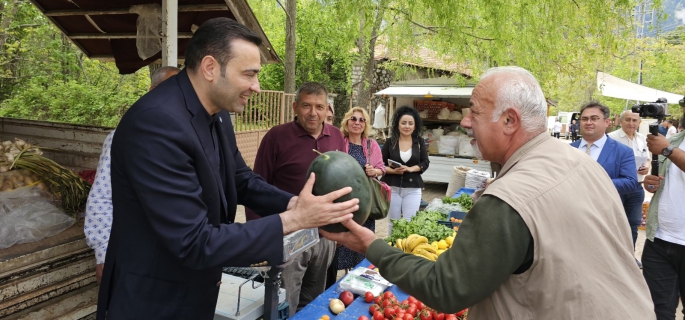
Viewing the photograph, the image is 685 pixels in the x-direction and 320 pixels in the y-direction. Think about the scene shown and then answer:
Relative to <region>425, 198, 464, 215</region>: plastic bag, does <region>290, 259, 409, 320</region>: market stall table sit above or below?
below

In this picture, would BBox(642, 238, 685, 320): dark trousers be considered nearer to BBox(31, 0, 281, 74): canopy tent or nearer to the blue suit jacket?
the blue suit jacket

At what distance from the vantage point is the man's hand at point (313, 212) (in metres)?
1.92

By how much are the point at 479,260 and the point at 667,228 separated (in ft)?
10.9

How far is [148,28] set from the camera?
4.41 m

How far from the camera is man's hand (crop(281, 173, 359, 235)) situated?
192cm

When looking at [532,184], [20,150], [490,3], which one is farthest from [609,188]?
[490,3]

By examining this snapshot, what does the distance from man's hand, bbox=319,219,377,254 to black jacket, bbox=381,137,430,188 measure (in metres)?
4.63


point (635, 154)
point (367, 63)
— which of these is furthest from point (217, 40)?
point (367, 63)

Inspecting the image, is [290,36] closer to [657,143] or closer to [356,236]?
[657,143]

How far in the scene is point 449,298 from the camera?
1.63 meters

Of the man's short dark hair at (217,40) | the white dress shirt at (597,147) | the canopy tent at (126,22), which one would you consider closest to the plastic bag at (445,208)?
the white dress shirt at (597,147)

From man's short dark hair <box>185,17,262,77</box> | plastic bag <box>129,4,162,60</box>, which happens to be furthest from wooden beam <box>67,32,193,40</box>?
man's short dark hair <box>185,17,262,77</box>

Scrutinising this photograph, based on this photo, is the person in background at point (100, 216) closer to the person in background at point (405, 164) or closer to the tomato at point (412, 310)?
the tomato at point (412, 310)

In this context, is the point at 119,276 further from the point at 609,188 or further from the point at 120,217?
the point at 609,188
